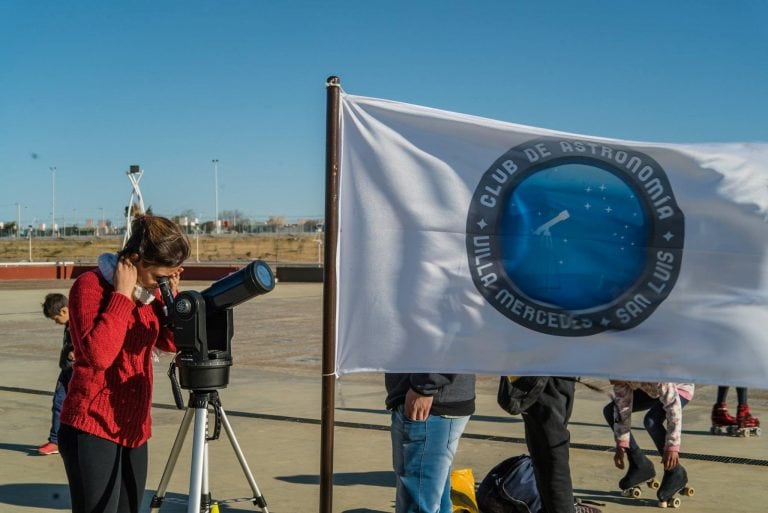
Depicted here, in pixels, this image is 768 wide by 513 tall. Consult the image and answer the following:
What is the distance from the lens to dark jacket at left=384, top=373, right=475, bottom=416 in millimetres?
4039

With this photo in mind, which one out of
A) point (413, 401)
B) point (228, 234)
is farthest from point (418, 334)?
point (228, 234)

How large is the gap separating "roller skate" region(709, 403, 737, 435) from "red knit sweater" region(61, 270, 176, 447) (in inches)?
240

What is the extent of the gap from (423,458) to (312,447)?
384cm

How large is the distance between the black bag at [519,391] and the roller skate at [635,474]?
6.32 ft

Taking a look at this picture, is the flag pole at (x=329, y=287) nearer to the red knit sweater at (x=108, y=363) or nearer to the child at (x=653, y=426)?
the red knit sweater at (x=108, y=363)

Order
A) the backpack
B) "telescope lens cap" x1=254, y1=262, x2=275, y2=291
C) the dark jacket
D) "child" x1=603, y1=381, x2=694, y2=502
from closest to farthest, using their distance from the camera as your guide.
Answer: "telescope lens cap" x1=254, y1=262, x2=275, y2=291 → the dark jacket → the backpack → "child" x1=603, y1=381, x2=694, y2=502

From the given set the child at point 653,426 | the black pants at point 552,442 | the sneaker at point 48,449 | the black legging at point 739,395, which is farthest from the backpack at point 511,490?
the sneaker at point 48,449

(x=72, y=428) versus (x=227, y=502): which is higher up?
(x=72, y=428)

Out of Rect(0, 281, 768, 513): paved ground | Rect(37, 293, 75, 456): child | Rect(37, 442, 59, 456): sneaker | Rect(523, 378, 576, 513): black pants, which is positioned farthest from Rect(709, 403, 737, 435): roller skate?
Rect(37, 442, 59, 456): sneaker

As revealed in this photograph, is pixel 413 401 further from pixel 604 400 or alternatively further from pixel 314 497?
pixel 604 400

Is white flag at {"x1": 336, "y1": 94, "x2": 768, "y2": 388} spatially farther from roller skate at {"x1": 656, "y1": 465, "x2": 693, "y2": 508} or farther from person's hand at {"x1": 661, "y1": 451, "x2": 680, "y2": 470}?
roller skate at {"x1": 656, "y1": 465, "x2": 693, "y2": 508}

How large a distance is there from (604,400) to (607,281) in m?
6.59

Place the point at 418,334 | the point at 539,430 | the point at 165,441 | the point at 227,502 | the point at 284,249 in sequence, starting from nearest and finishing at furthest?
the point at 418,334
the point at 539,430
the point at 227,502
the point at 165,441
the point at 284,249

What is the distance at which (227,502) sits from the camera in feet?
20.1
